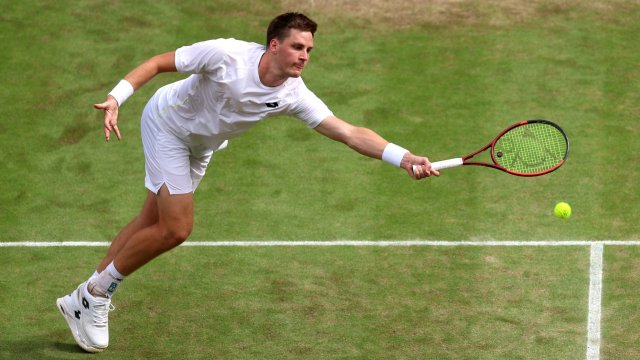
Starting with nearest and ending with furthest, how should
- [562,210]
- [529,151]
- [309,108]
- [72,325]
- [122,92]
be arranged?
[122,92]
[309,108]
[72,325]
[529,151]
[562,210]

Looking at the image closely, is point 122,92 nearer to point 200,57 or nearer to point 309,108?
point 200,57

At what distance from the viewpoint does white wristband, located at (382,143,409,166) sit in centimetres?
973

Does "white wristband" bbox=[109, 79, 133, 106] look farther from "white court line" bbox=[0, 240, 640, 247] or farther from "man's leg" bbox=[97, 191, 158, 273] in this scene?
"white court line" bbox=[0, 240, 640, 247]

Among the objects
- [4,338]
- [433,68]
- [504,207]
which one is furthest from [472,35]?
[4,338]

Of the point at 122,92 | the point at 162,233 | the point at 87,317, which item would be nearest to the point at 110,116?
the point at 122,92

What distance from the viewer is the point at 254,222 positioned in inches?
476

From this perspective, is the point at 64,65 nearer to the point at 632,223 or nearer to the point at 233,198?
the point at 233,198

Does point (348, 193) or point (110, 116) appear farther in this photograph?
point (348, 193)

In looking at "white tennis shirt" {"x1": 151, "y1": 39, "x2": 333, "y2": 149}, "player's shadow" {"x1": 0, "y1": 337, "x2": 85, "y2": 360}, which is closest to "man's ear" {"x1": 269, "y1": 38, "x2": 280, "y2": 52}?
"white tennis shirt" {"x1": 151, "y1": 39, "x2": 333, "y2": 149}

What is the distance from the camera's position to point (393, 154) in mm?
9766

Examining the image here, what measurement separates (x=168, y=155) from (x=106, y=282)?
1042 mm

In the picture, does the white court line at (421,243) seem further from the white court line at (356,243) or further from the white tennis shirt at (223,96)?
the white tennis shirt at (223,96)

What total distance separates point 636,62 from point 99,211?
18.9 ft

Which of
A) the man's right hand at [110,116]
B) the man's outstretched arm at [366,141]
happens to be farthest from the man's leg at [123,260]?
the man's outstretched arm at [366,141]
